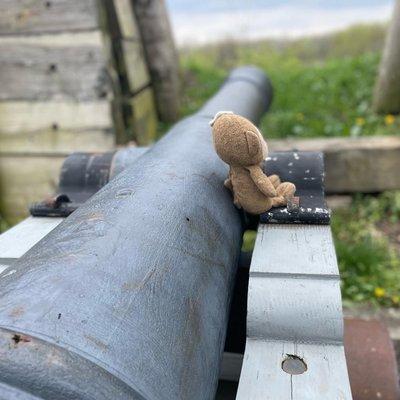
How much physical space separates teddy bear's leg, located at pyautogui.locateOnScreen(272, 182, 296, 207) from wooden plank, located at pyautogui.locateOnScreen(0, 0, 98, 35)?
102 inches

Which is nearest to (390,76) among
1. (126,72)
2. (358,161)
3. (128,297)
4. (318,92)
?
(318,92)

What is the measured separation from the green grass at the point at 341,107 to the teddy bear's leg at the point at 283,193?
160cm

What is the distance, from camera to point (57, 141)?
3.97 meters

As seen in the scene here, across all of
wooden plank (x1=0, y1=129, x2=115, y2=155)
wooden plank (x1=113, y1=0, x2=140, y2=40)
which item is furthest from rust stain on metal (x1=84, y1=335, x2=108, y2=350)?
wooden plank (x1=113, y1=0, x2=140, y2=40)

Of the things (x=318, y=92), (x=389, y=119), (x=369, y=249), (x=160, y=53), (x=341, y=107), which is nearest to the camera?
(x=369, y=249)

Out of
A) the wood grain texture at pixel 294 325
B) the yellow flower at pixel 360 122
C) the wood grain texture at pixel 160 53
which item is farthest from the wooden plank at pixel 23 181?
the wood grain texture at pixel 294 325

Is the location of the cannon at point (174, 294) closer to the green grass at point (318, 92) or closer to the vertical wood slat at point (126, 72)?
the vertical wood slat at point (126, 72)

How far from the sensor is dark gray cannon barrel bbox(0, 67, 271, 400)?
695 millimetres

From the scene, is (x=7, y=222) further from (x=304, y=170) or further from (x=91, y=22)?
(x=304, y=170)

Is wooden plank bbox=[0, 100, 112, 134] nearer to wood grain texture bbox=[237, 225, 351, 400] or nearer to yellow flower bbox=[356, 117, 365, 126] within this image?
yellow flower bbox=[356, 117, 365, 126]

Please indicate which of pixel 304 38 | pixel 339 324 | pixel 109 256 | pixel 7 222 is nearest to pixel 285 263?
pixel 339 324

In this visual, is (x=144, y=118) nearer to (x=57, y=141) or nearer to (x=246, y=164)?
(x=57, y=141)

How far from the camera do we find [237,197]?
147 centimetres

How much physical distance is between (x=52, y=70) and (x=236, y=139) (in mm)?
2869
